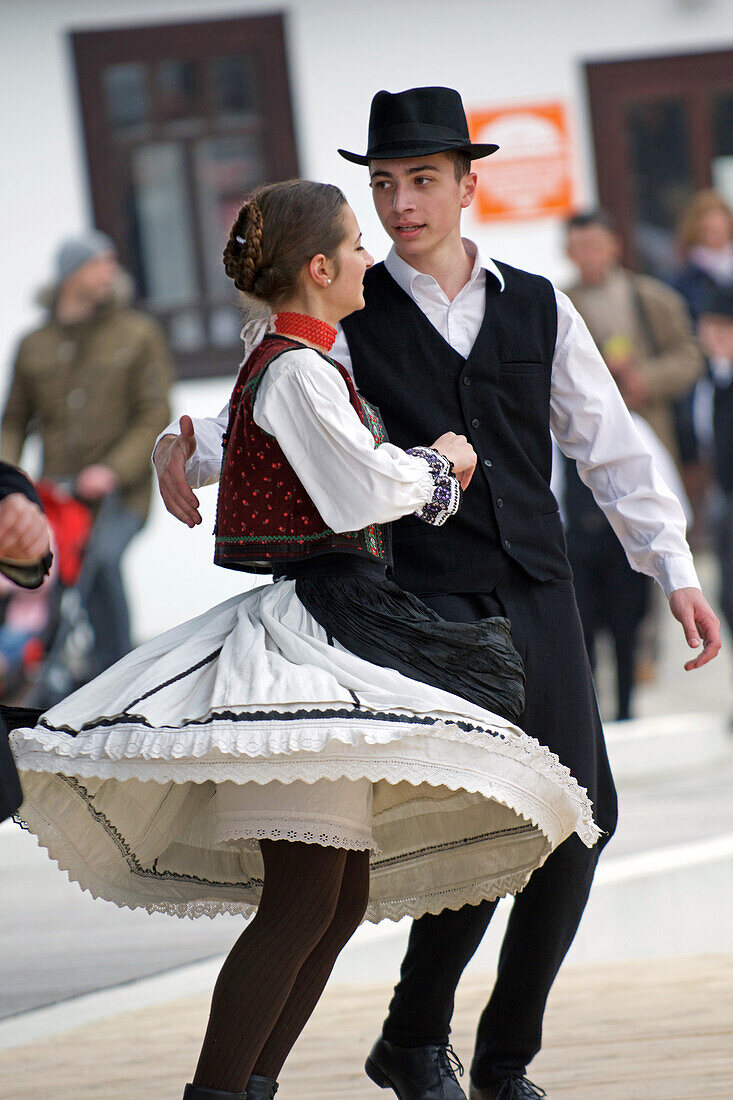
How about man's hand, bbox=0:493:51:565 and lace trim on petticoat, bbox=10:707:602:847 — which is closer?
lace trim on petticoat, bbox=10:707:602:847

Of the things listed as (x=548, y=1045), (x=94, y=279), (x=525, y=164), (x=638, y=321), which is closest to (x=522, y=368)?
(x=548, y=1045)

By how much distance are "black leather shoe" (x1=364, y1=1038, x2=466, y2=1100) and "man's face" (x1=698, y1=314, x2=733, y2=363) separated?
3.50 m

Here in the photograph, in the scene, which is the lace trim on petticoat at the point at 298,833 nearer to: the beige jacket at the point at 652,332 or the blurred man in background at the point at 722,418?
the blurred man in background at the point at 722,418

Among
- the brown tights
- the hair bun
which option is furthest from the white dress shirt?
the brown tights

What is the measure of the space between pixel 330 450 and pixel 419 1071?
3.37 ft

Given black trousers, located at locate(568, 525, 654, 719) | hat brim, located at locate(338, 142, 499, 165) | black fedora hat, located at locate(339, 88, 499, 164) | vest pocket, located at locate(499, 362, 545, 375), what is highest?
black fedora hat, located at locate(339, 88, 499, 164)

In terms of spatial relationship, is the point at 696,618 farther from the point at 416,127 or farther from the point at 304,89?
the point at 304,89

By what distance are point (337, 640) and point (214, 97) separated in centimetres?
619

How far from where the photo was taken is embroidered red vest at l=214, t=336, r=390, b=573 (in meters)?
1.98

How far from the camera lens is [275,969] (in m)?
1.89

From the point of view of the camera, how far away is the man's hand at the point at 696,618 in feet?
7.59

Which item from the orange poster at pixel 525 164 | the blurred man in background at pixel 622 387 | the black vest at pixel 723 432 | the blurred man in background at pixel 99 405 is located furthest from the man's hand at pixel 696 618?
the orange poster at pixel 525 164

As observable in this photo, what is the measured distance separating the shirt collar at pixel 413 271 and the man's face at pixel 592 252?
3.74 m

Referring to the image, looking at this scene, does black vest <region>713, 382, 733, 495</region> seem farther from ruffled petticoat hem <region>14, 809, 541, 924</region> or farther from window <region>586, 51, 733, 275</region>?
→ ruffled petticoat hem <region>14, 809, 541, 924</region>
